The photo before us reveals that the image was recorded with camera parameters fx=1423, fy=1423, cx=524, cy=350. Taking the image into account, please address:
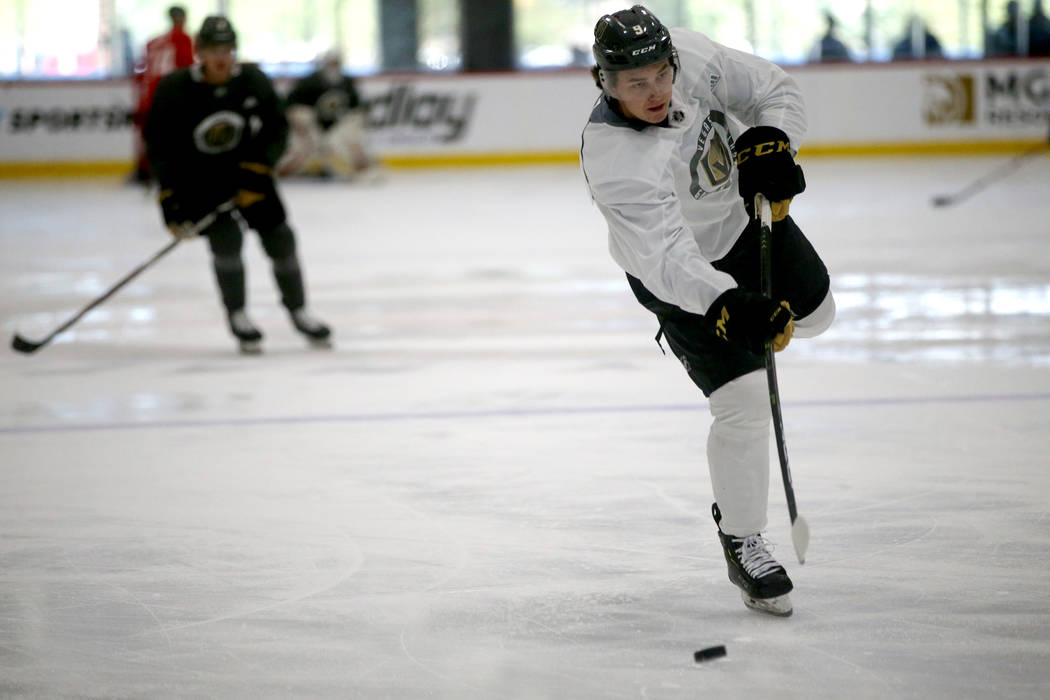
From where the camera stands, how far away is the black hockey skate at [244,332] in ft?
17.4

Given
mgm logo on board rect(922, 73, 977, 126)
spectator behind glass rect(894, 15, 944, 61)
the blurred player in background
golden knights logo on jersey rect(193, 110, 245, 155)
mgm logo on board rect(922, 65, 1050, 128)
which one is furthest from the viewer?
spectator behind glass rect(894, 15, 944, 61)

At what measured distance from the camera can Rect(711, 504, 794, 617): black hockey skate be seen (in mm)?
2451

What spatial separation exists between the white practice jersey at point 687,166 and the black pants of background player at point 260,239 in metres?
2.83

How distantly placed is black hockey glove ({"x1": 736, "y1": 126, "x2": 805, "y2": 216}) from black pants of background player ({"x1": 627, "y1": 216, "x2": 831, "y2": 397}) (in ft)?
0.44

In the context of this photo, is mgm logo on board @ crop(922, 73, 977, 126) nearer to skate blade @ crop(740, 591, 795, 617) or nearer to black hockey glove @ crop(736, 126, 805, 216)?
black hockey glove @ crop(736, 126, 805, 216)

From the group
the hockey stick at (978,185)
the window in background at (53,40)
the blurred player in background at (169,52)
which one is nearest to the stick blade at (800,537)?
the hockey stick at (978,185)

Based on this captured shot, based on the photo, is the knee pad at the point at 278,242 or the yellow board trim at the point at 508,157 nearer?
the knee pad at the point at 278,242

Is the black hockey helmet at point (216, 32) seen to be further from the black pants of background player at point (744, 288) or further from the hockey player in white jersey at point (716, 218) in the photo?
the black pants of background player at point (744, 288)

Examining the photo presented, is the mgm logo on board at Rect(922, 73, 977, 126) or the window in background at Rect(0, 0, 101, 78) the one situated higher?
the window in background at Rect(0, 0, 101, 78)

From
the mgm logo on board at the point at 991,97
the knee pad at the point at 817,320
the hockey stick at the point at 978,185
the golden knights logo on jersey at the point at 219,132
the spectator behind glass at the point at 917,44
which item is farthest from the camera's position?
the spectator behind glass at the point at 917,44

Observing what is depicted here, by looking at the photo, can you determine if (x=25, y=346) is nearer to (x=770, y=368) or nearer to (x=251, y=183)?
(x=251, y=183)

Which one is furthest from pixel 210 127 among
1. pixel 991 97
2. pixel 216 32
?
pixel 991 97

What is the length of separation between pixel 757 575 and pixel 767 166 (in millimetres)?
705

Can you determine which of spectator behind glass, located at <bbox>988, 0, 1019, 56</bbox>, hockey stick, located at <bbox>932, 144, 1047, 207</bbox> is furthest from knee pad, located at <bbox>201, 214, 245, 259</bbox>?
spectator behind glass, located at <bbox>988, 0, 1019, 56</bbox>
